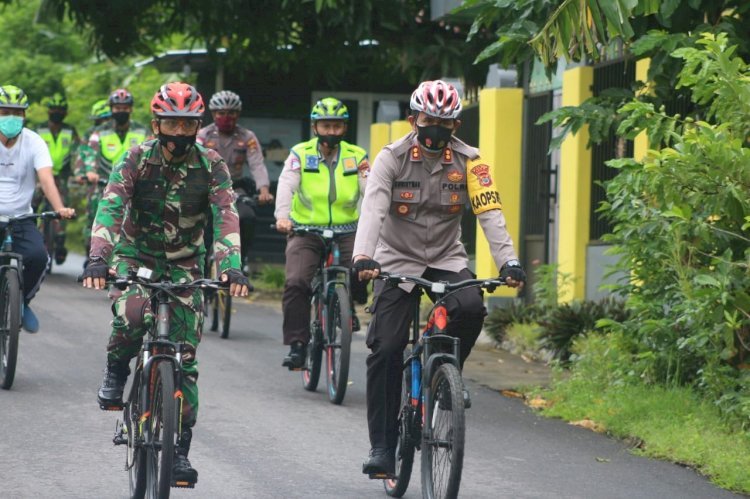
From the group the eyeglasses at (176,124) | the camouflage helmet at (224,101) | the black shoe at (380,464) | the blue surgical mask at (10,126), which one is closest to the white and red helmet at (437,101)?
the eyeglasses at (176,124)

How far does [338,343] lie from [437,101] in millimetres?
3676

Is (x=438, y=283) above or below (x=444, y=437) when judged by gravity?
above

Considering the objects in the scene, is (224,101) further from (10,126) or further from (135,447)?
(135,447)

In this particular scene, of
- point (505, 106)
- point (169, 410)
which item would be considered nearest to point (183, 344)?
point (169, 410)

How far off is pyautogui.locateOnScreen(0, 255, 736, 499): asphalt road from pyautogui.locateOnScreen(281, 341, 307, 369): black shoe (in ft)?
0.62

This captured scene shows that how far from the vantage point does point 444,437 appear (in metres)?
7.11

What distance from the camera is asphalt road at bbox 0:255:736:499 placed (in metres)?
7.93

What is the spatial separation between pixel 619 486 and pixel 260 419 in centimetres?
266

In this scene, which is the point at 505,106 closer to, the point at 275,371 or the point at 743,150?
the point at 275,371

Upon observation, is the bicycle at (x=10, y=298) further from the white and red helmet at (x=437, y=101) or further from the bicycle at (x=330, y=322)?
the white and red helmet at (x=437, y=101)

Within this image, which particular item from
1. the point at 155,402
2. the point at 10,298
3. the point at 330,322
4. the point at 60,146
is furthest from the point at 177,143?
the point at 60,146

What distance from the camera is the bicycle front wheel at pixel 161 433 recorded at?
6.59 metres

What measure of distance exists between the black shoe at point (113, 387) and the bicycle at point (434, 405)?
1349 mm

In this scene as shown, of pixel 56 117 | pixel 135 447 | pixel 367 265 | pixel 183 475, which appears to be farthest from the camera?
pixel 56 117
